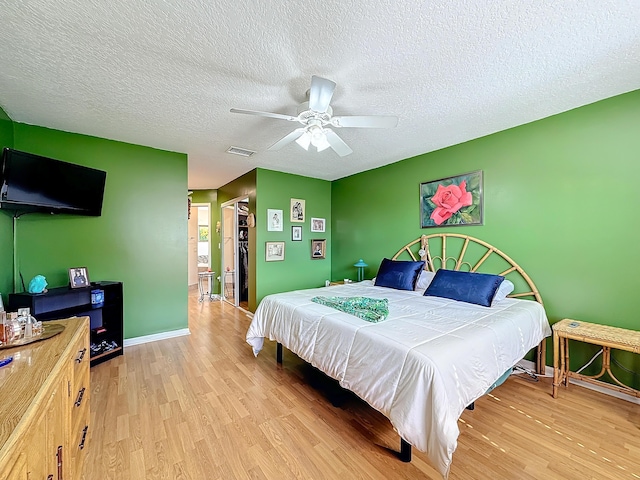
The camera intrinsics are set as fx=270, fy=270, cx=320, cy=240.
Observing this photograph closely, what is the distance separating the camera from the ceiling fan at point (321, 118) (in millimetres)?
1844

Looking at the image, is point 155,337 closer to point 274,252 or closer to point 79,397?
point 274,252

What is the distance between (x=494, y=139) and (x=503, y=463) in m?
3.05

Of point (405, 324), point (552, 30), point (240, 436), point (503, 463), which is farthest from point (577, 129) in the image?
point (240, 436)

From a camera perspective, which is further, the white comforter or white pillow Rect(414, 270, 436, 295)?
white pillow Rect(414, 270, 436, 295)

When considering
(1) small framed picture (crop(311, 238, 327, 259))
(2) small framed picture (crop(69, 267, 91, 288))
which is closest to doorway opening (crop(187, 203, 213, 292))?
(1) small framed picture (crop(311, 238, 327, 259))

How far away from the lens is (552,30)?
1588 mm

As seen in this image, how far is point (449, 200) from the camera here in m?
3.52

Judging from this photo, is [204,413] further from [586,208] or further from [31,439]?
[586,208]

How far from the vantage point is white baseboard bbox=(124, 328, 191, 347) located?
3426 millimetres

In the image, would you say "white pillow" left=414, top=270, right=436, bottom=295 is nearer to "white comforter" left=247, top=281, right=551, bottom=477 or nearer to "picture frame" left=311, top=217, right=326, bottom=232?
"white comforter" left=247, top=281, right=551, bottom=477

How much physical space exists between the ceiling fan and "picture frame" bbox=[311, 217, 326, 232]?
8.86 feet

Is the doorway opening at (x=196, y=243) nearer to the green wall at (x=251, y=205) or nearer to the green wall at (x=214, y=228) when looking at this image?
the green wall at (x=214, y=228)

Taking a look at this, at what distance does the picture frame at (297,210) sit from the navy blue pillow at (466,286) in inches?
104

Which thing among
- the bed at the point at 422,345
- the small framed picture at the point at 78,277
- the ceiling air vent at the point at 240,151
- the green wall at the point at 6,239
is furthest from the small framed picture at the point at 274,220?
the green wall at the point at 6,239
